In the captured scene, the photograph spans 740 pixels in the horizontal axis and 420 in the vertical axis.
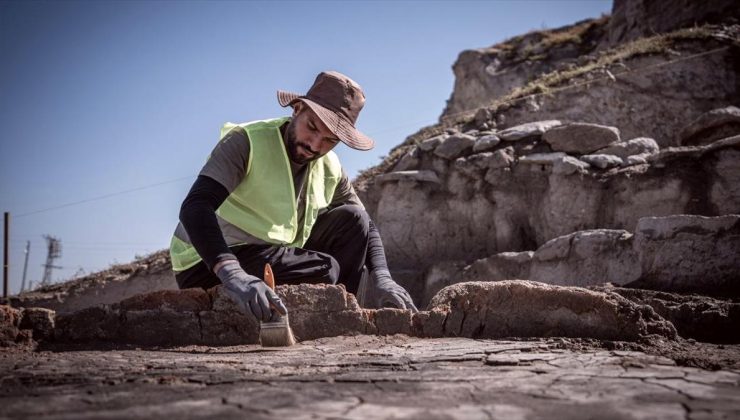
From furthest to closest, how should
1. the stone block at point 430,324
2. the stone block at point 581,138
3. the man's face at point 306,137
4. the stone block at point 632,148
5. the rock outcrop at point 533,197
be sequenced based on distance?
the stone block at point 581,138 < the stone block at point 632,148 < the rock outcrop at point 533,197 < the man's face at point 306,137 < the stone block at point 430,324

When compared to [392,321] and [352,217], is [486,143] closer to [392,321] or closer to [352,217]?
[352,217]

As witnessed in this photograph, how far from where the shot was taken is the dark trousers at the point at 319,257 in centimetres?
298

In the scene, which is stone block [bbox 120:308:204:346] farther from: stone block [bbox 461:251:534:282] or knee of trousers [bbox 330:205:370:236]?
stone block [bbox 461:251:534:282]

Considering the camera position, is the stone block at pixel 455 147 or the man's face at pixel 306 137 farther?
the stone block at pixel 455 147

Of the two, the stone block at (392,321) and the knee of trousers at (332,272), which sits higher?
the knee of trousers at (332,272)

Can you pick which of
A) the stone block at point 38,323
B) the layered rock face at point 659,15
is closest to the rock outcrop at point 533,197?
the stone block at point 38,323

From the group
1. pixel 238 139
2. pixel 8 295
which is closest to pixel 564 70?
pixel 238 139

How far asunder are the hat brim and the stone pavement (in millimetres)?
1076

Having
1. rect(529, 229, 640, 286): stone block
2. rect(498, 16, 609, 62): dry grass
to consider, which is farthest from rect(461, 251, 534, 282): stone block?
rect(498, 16, 609, 62): dry grass

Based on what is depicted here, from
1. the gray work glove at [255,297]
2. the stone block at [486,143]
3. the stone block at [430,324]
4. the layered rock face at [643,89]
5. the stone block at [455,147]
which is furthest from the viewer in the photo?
the layered rock face at [643,89]

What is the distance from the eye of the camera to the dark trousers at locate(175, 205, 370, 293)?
298cm

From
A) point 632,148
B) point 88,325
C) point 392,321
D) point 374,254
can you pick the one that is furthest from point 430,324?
point 632,148

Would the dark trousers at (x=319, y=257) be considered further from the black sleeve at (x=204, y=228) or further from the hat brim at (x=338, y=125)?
the hat brim at (x=338, y=125)

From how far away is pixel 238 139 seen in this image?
2.83 metres
